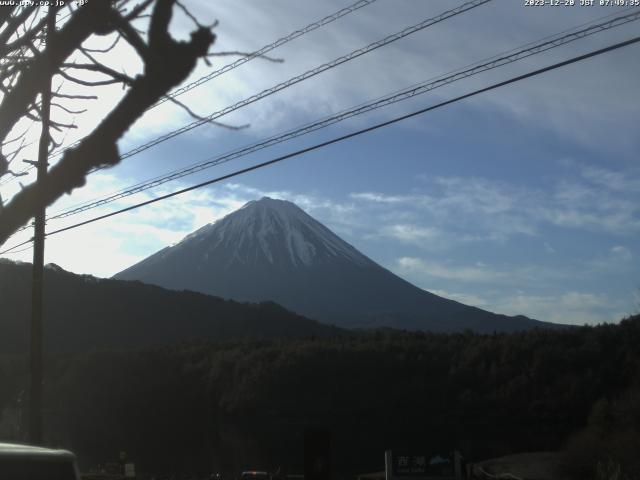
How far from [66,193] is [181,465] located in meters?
34.0

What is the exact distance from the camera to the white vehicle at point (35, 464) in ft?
14.5

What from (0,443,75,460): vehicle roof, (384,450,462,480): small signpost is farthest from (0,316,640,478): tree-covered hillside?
(0,443,75,460): vehicle roof

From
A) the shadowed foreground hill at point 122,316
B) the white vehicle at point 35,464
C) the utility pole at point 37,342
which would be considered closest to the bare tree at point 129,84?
the white vehicle at point 35,464

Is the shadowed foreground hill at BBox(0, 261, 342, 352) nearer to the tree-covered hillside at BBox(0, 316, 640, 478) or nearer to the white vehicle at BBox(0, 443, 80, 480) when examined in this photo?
the tree-covered hillside at BBox(0, 316, 640, 478)

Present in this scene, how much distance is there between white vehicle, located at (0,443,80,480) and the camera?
4.41 meters

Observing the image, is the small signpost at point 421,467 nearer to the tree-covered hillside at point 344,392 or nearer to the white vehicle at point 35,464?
the white vehicle at point 35,464

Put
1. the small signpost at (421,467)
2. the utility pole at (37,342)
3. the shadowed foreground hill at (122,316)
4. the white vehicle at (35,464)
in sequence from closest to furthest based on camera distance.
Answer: the white vehicle at (35,464) → the utility pole at (37,342) → the small signpost at (421,467) → the shadowed foreground hill at (122,316)

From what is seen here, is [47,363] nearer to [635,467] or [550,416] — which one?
[550,416]

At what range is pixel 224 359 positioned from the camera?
211ft

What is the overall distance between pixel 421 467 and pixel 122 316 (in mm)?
90835

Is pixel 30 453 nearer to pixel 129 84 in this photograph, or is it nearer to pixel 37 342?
pixel 129 84

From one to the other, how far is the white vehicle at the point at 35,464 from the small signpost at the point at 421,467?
11.0 metres

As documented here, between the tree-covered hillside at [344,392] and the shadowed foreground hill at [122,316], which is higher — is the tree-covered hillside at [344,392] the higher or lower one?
the lower one

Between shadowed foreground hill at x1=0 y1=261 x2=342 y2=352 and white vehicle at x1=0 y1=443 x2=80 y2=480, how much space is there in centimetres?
7317
